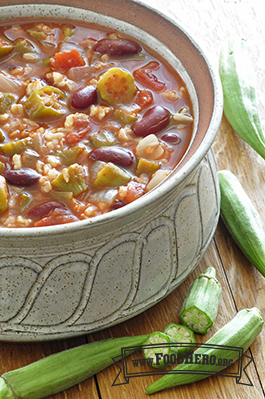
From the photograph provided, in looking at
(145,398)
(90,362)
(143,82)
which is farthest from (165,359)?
(143,82)

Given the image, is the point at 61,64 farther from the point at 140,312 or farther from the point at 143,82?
the point at 140,312

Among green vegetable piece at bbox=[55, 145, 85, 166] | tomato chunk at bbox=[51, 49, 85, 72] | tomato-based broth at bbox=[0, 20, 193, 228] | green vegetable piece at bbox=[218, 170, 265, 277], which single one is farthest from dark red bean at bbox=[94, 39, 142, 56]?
green vegetable piece at bbox=[218, 170, 265, 277]

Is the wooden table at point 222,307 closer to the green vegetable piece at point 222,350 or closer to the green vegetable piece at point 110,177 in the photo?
the green vegetable piece at point 222,350

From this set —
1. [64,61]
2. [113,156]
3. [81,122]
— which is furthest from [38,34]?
[113,156]

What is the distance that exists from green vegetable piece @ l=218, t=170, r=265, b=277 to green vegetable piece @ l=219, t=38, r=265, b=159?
0.34 m

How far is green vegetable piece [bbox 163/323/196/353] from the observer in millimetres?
2332

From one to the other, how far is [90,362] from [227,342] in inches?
24.5

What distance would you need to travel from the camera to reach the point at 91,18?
9.99 feet

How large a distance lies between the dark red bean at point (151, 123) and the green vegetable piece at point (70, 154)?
0.93 ft

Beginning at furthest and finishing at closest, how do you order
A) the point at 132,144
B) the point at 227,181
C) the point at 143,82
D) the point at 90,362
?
the point at 227,181
the point at 143,82
the point at 132,144
the point at 90,362

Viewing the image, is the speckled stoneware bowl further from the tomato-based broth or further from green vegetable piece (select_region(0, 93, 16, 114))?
green vegetable piece (select_region(0, 93, 16, 114))

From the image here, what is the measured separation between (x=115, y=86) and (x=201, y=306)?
1163 millimetres

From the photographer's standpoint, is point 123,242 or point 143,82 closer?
point 123,242

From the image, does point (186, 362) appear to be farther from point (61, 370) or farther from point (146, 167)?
point (146, 167)
